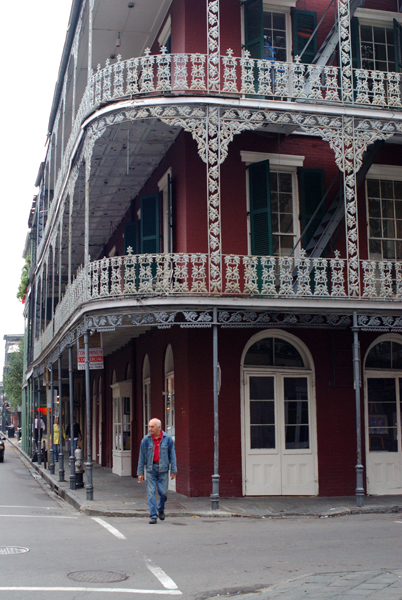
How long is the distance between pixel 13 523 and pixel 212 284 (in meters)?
5.40

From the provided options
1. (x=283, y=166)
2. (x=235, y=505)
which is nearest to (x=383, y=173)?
(x=283, y=166)

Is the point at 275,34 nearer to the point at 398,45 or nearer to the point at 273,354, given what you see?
the point at 398,45

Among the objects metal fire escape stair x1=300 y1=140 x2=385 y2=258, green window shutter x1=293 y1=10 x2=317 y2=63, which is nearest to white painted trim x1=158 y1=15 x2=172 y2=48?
green window shutter x1=293 y1=10 x2=317 y2=63

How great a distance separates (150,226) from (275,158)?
339 centimetres

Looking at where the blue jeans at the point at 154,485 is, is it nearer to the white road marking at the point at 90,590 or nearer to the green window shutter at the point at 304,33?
the white road marking at the point at 90,590

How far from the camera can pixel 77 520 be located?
12.0 m

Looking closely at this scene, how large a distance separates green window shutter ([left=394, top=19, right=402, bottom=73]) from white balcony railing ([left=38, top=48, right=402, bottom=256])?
1.05 m

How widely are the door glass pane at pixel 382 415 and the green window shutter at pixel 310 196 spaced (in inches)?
140

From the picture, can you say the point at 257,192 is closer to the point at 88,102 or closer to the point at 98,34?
the point at 88,102

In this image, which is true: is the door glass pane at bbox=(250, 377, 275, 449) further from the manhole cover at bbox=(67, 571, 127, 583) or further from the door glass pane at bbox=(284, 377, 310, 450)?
the manhole cover at bbox=(67, 571, 127, 583)

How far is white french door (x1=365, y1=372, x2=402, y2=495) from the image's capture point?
15328 millimetres

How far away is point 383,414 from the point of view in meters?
15.7

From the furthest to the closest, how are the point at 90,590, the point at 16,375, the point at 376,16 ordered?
the point at 16,375 < the point at 376,16 < the point at 90,590

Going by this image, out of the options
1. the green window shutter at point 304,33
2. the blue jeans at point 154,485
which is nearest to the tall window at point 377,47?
the green window shutter at point 304,33
